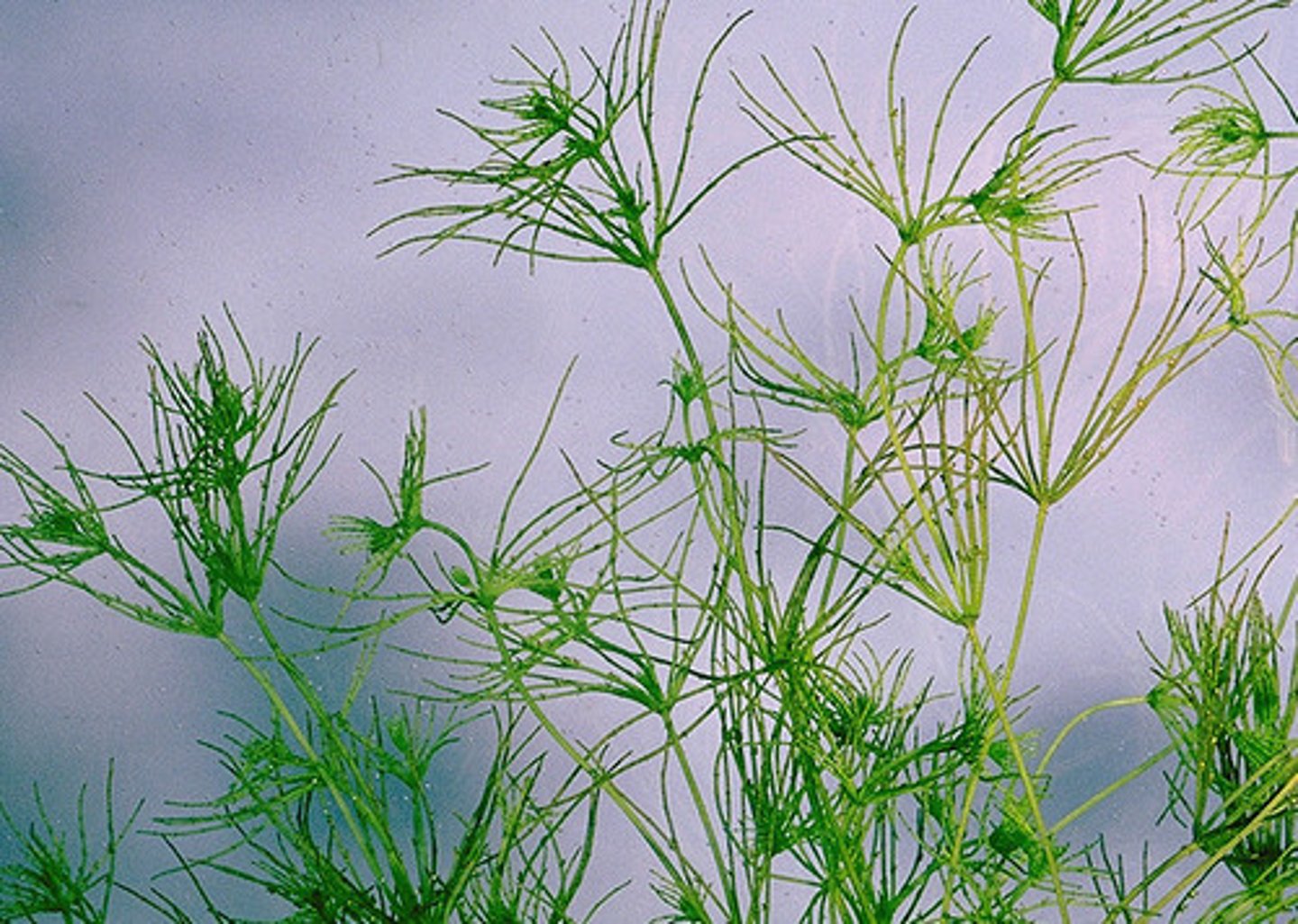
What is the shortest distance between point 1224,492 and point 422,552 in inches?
33.2

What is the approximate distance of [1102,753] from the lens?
1997mm

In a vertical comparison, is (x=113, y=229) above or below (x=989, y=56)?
above

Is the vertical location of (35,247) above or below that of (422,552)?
above

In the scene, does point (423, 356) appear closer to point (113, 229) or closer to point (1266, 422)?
point (113, 229)

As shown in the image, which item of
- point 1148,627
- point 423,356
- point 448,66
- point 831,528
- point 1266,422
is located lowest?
point 831,528

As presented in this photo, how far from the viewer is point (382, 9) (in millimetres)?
1927

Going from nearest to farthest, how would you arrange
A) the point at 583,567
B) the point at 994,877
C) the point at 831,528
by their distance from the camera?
the point at 831,528
the point at 994,877
the point at 583,567

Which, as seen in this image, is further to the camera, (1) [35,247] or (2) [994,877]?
(1) [35,247]

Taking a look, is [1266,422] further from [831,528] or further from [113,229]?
[113,229]

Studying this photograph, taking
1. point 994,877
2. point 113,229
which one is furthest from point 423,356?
point 994,877

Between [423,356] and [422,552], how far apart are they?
20 centimetres

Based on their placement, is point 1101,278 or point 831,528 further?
point 1101,278

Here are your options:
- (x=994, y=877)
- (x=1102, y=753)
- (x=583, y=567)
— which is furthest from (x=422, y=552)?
(x=994, y=877)

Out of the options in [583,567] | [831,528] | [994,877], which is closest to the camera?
[831,528]
